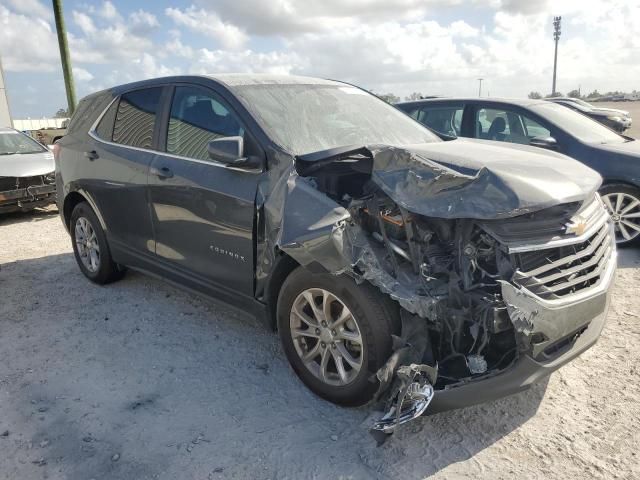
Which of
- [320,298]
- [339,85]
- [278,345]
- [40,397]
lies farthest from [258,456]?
[339,85]

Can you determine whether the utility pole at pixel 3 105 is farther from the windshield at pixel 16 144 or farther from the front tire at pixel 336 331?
the front tire at pixel 336 331

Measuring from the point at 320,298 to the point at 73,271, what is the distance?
3.83 metres

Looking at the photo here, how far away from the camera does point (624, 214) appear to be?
19.4 feet

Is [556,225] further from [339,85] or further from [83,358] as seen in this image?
[83,358]

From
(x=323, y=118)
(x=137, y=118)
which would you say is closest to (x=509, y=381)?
(x=323, y=118)

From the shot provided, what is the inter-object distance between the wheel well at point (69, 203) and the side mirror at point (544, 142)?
4761 mm

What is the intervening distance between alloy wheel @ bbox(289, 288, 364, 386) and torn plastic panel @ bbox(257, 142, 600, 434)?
23 cm

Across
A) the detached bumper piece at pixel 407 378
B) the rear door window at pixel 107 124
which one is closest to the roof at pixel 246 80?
the rear door window at pixel 107 124

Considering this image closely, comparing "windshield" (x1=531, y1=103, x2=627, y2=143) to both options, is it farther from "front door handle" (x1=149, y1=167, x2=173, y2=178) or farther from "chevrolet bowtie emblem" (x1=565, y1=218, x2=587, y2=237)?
"front door handle" (x1=149, y1=167, x2=173, y2=178)

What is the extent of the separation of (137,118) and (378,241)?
2.65 meters

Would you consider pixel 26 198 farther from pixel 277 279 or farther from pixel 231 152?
pixel 277 279

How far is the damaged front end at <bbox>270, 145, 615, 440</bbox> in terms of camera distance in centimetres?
252

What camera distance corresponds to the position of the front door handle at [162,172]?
390cm

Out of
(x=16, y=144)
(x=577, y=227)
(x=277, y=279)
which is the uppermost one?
(x=16, y=144)
